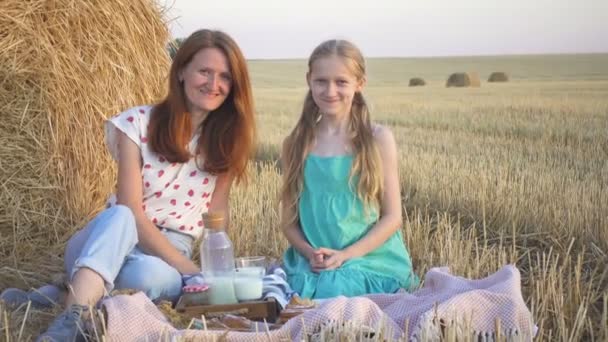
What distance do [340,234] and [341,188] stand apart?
0.72ft

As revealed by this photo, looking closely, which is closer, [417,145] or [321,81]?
[321,81]

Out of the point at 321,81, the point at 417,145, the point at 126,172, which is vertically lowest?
the point at 417,145

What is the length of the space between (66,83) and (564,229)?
120 inches

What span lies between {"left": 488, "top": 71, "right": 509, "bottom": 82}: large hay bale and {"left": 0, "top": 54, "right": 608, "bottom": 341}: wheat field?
35.0 ft

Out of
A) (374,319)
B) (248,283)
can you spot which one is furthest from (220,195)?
(374,319)

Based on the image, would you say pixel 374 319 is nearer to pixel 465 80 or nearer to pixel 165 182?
pixel 165 182

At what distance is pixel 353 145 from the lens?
13.8ft

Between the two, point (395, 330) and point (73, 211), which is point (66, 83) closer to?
point (73, 211)

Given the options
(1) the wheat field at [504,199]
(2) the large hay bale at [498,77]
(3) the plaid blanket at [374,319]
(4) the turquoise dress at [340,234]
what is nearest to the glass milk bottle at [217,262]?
(3) the plaid blanket at [374,319]

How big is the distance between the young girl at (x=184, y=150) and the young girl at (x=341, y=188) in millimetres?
290

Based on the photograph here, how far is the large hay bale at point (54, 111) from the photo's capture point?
17.4 feet

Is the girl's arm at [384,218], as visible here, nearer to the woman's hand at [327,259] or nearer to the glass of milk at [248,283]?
the woman's hand at [327,259]

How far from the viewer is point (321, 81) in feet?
13.5

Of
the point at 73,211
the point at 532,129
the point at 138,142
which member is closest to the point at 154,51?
the point at 73,211
